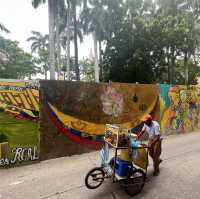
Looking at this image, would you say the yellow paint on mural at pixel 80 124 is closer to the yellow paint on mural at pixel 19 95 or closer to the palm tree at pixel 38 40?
the yellow paint on mural at pixel 19 95

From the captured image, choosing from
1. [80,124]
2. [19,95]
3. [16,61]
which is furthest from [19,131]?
[16,61]

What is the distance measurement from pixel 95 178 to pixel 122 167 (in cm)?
66

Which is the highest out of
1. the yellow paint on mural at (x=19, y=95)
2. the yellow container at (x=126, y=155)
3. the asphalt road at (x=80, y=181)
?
the yellow paint on mural at (x=19, y=95)

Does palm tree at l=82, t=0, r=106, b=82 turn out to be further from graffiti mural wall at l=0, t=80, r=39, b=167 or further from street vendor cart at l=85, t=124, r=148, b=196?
street vendor cart at l=85, t=124, r=148, b=196

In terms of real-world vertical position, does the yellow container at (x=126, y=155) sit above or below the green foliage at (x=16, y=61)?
below

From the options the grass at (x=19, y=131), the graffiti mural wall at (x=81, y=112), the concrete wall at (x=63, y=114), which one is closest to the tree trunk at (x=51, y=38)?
the concrete wall at (x=63, y=114)

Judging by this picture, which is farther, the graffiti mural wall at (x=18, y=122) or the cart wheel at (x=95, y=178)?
the graffiti mural wall at (x=18, y=122)

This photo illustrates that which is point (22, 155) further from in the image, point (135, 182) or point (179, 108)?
point (179, 108)

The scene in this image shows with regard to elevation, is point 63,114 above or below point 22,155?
above

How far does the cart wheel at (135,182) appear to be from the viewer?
5.91m

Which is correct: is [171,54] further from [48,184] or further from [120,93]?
[48,184]

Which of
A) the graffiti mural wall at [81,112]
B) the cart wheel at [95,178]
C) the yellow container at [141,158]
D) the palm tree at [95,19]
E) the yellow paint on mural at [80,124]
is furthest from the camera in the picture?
the palm tree at [95,19]

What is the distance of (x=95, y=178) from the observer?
239 inches

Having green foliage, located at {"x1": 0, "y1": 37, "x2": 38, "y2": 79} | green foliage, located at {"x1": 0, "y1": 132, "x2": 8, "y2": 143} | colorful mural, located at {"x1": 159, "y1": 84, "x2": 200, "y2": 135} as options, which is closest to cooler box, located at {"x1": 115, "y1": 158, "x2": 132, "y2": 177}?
green foliage, located at {"x1": 0, "y1": 132, "x2": 8, "y2": 143}
